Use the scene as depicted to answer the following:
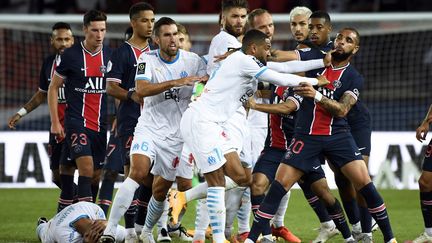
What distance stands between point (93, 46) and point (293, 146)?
2.73 m

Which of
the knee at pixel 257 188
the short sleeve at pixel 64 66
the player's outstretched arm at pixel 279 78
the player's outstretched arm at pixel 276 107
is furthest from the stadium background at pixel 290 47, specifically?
the player's outstretched arm at pixel 279 78

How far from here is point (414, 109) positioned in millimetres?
19062

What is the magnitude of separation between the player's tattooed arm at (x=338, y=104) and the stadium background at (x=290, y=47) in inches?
290

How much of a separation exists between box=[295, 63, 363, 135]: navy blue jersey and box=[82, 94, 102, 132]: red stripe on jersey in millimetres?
2363

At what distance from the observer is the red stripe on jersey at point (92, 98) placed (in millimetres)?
10398

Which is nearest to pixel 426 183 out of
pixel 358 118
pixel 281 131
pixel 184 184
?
pixel 358 118

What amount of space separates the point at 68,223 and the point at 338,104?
8.39 ft

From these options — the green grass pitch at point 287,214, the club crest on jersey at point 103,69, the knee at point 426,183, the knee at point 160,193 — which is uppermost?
the club crest on jersey at point 103,69

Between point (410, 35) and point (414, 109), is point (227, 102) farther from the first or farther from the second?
point (410, 35)

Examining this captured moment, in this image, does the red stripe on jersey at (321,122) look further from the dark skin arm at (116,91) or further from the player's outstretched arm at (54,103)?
the player's outstretched arm at (54,103)

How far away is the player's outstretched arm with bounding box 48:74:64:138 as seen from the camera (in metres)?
10.3

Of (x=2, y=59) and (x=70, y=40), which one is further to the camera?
(x=2, y=59)

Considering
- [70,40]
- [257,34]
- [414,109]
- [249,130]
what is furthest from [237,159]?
[414,109]

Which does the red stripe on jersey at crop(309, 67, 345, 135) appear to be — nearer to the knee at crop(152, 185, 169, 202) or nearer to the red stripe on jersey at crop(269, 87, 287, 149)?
the red stripe on jersey at crop(269, 87, 287, 149)
